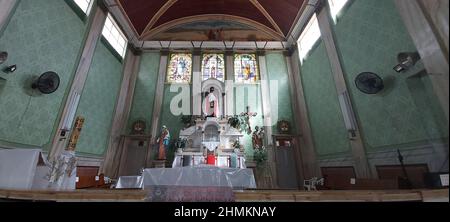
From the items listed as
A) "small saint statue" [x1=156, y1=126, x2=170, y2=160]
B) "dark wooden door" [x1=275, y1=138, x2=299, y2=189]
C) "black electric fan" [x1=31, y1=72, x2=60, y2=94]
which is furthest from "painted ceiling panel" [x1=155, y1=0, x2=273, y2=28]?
"dark wooden door" [x1=275, y1=138, x2=299, y2=189]

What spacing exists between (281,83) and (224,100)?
329 cm

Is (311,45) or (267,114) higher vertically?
(311,45)

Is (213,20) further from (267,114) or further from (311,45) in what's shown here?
(267,114)

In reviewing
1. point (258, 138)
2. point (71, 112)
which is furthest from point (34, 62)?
point (258, 138)

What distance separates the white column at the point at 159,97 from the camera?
864cm

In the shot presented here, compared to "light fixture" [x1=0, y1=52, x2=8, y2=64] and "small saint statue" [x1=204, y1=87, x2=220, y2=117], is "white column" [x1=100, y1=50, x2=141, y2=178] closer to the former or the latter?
"small saint statue" [x1=204, y1=87, x2=220, y2=117]

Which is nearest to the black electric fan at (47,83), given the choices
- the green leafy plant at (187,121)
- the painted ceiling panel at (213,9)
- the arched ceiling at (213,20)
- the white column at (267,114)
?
the green leafy plant at (187,121)

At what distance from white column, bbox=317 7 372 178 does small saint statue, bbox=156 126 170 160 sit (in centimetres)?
703

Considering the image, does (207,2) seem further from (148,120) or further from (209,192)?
(209,192)

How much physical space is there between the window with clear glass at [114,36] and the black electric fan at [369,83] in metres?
9.95

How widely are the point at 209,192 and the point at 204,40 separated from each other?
33.9ft

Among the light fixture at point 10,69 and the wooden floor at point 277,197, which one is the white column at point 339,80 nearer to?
the wooden floor at point 277,197

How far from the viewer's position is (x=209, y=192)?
1935 millimetres

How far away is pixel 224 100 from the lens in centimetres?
929
